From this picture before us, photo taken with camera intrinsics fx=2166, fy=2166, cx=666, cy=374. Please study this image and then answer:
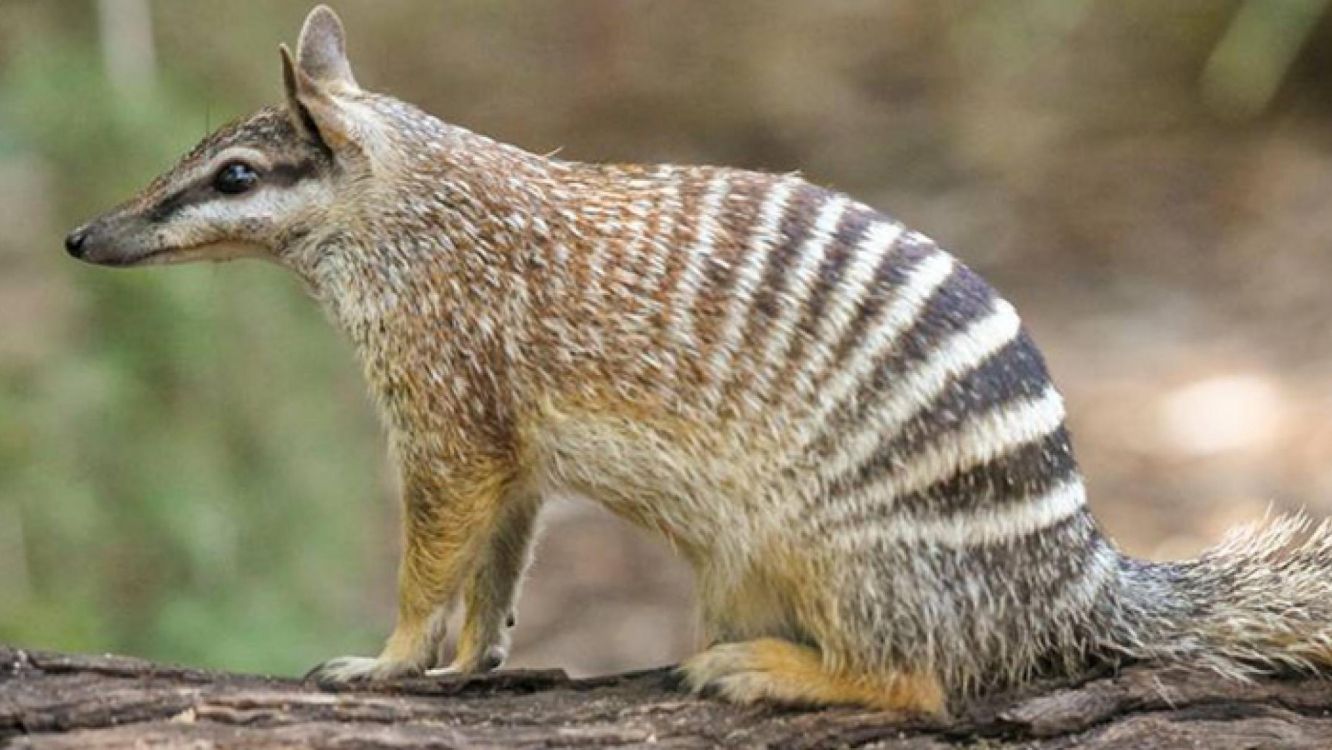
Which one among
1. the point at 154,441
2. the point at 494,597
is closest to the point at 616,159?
the point at 154,441

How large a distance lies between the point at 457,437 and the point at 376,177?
0.67 m

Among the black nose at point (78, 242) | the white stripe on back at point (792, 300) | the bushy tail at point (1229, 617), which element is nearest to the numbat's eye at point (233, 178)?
the black nose at point (78, 242)

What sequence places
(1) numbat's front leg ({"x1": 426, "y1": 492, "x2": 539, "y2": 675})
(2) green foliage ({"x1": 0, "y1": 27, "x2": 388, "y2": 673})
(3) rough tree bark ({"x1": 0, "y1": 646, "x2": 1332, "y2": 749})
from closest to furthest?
(3) rough tree bark ({"x1": 0, "y1": 646, "x2": 1332, "y2": 749})
(1) numbat's front leg ({"x1": 426, "y1": 492, "x2": 539, "y2": 675})
(2) green foliage ({"x1": 0, "y1": 27, "x2": 388, "y2": 673})

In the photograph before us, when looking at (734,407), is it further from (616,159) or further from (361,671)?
(616,159)

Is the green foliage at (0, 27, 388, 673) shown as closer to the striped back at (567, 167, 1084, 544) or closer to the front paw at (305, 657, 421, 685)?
the front paw at (305, 657, 421, 685)

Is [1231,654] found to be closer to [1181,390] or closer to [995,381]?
[995,381]

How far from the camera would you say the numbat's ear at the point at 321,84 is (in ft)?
15.9

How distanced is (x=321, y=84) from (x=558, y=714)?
161 centimetres

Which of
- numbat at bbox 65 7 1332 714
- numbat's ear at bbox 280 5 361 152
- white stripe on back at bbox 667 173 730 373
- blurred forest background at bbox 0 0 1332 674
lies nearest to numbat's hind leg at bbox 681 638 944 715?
numbat at bbox 65 7 1332 714

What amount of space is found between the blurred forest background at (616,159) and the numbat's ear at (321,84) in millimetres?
1772

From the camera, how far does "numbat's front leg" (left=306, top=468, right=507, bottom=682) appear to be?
4801mm

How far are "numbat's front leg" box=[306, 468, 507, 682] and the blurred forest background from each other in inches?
99.2

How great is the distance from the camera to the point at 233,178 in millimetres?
4879

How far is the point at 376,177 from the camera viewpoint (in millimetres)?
5027
